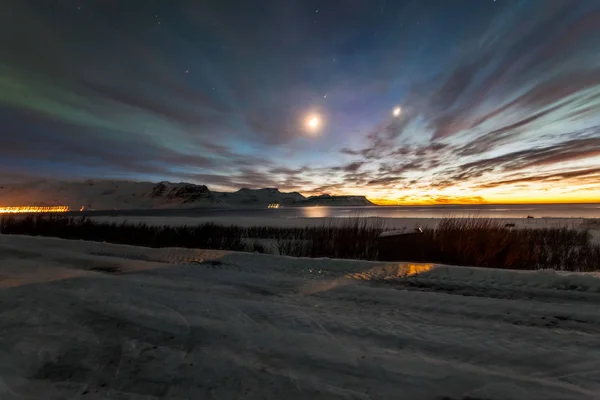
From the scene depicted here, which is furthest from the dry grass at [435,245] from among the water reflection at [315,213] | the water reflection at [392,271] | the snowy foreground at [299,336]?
the water reflection at [315,213]

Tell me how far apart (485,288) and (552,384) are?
8.35 ft

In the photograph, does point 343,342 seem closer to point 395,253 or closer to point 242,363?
point 242,363

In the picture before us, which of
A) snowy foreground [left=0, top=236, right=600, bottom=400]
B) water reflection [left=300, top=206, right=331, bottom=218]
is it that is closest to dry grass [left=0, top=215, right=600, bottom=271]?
snowy foreground [left=0, top=236, right=600, bottom=400]

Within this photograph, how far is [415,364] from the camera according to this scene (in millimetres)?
2176

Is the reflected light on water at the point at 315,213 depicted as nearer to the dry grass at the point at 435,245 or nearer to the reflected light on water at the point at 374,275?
the dry grass at the point at 435,245

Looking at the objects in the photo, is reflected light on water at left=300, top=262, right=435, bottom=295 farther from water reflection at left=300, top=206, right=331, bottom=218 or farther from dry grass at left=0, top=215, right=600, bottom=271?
water reflection at left=300, top=206, right=331, bottom=218

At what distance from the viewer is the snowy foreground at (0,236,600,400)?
6.35 feet

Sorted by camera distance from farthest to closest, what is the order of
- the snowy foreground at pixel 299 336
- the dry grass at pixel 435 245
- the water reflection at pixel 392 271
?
1. the dry grass at pixel 435 245
2. the water reflection at pixel 392 271
3. the snowy foreground at pixel 299 336

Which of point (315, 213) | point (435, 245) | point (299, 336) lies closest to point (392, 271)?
point (299, 336)

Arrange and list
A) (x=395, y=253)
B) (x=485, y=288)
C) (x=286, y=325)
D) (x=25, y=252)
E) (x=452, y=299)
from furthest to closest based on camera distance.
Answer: (x=395, y=253), (x=25, y=252), (x=485, y=288), (x=452, y=299), (x=286, y=325)

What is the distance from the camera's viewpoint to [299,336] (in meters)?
2.62

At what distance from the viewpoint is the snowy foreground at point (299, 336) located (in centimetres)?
194

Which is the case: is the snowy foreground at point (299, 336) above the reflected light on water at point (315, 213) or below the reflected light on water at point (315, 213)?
below

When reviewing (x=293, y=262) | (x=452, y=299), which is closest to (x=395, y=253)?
(x=293, y=262)
